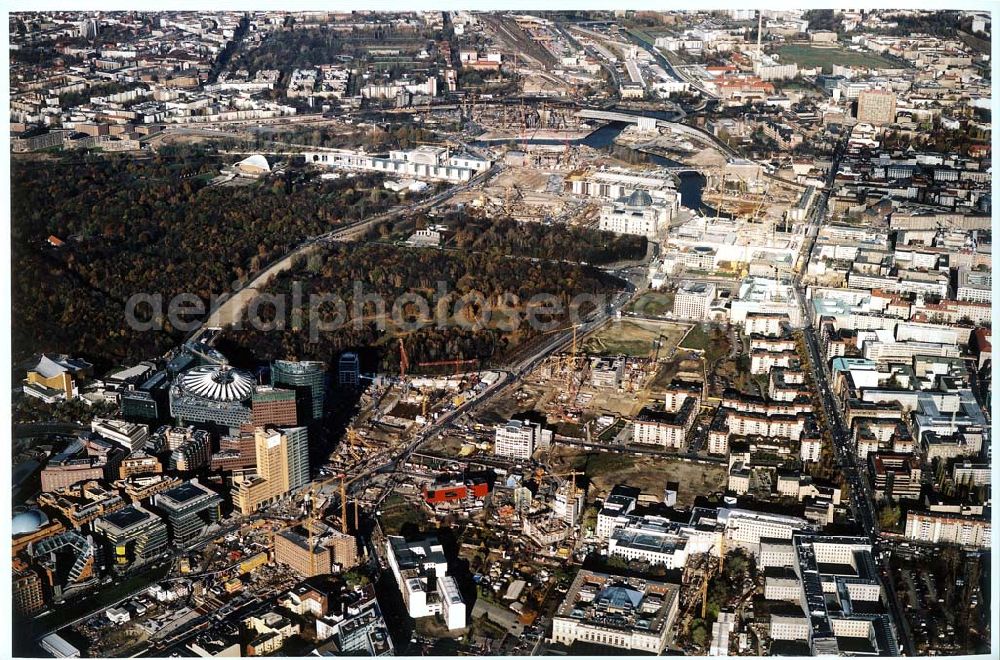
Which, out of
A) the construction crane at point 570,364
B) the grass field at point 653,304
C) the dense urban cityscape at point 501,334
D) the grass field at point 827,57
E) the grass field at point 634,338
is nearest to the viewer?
the dense urban cityscape at point 501,334

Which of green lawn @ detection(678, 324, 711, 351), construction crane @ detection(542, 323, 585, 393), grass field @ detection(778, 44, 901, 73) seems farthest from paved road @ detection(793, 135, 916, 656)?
grass field @ detection(778, 44, 901, 73)

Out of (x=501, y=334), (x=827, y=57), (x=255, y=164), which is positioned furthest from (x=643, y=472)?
(x=827, y=57)

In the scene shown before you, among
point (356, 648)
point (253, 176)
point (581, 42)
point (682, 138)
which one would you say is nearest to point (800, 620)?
point (356, 648)

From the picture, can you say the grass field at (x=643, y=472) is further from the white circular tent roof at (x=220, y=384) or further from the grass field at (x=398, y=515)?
the white circular tent roof at (x=220, y=384)

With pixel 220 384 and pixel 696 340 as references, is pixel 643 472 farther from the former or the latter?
pixel 220 384

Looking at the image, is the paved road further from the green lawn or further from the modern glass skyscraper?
the modern glass skyscraper

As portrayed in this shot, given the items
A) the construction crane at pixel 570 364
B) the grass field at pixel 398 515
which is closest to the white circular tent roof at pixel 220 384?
→ the grass field at pixel 398 515
